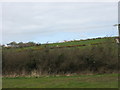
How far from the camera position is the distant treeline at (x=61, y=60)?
87.3ft

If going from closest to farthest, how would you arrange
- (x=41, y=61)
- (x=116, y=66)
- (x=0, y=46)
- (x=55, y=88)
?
(x=55, y=88), (x=116, y=66), (x=41, y=61), (x=0, y=46)

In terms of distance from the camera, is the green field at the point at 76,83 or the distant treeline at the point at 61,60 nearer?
the green field at the point at 76,83

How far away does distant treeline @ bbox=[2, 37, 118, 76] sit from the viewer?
87.3 feet

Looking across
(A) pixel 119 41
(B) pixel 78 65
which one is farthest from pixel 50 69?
(A) pixel 119 41

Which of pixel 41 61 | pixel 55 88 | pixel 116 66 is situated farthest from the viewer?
pixel 41 61

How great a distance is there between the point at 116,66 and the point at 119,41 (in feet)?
9.76

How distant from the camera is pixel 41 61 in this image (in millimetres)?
29125

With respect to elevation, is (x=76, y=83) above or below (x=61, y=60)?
Result: below

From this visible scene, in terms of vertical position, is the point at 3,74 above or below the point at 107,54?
below

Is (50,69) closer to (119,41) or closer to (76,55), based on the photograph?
(76,55)

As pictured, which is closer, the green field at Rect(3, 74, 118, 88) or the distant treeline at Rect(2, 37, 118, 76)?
the green field at Rect(3, 74, 118, 88)

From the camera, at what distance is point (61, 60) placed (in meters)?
28.8

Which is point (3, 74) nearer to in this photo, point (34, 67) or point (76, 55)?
point (34, 67)

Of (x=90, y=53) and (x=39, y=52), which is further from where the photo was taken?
(x=39, y=52)
